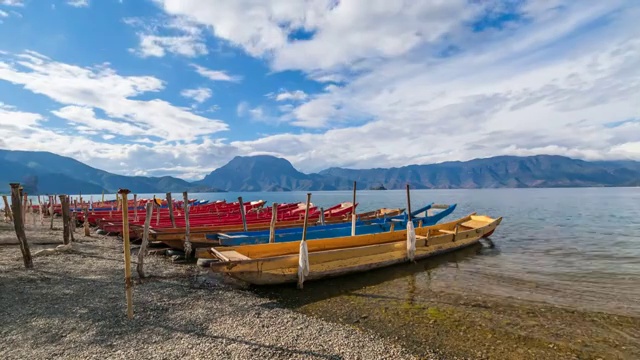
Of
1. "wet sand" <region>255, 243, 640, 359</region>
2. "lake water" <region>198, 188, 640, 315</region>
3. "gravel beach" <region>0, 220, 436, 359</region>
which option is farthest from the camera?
"lake water" <region>198, 188, 640, 315</region>

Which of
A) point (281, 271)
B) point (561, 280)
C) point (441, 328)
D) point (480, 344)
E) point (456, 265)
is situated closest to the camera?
point (480, 344)

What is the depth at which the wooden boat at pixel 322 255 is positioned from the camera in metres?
10.0

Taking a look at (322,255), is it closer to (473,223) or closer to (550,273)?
(550,273)

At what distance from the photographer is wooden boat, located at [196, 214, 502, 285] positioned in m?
10.0

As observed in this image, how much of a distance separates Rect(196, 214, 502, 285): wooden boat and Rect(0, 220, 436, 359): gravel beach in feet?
3.03

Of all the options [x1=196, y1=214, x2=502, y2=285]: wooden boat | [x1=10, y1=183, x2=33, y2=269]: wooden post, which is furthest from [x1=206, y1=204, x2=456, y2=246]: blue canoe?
[x1=10, y1=183, x2=33, y2=269]: wooden post

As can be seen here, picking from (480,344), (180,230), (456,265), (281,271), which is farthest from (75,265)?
(456,265)

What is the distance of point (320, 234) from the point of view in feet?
51.6

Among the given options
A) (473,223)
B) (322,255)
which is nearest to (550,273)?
(473,223)

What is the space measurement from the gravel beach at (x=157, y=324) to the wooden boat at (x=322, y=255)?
923 millimetres

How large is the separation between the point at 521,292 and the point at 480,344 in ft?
16.5

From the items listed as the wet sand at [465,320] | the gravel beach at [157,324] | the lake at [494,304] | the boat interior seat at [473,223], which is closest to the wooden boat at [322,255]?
the lake at [494,304]

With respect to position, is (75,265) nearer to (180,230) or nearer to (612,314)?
(180,230)

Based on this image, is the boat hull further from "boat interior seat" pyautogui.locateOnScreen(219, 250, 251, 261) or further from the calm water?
"boat interior seat" pyautogui.locateOnScreen(219, 250, 251, 261)
